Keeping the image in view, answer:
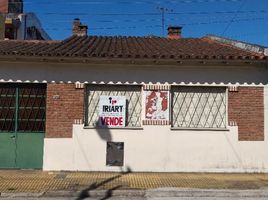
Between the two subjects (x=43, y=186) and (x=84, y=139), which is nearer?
(x=43, y=186)

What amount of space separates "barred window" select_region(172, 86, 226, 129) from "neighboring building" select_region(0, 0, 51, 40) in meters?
14.5

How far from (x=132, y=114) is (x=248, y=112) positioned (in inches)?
132

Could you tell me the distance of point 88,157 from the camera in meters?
12.8

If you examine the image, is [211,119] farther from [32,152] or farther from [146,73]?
[32,152]

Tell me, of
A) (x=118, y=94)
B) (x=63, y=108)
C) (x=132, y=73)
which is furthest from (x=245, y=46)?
(x=63, y=108)

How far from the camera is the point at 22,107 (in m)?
13.1

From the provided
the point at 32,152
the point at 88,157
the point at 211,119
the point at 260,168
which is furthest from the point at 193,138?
the point at 32,152

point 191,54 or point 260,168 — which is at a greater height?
point 191,54

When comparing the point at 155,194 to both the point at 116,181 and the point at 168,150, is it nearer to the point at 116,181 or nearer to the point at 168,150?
the point at 116,181

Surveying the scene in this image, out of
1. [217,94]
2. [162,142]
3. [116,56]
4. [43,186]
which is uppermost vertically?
[116,56]

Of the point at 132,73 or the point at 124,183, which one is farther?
the point at 132,73

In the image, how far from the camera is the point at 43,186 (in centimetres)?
1034

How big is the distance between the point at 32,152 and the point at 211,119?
5.26 metres

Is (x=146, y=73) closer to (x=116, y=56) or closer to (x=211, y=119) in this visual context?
(x=116, y=56)
